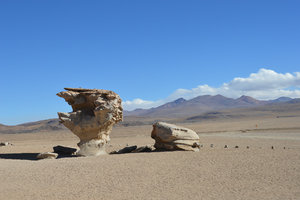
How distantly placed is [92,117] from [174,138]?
14.4ft

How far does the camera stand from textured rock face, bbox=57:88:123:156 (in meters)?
15.4

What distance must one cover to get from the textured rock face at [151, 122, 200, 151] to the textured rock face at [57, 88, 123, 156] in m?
2.40

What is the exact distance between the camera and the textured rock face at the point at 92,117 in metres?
15.4

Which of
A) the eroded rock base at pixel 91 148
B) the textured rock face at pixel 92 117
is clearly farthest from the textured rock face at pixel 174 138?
the eroded rock base at pixel 91 148

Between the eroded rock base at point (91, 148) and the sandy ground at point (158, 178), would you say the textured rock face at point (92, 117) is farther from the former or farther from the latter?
the sandy ground at point (158, 178)

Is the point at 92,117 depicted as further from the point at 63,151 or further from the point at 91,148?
the point at 63,151

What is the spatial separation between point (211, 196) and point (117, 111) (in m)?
8.76

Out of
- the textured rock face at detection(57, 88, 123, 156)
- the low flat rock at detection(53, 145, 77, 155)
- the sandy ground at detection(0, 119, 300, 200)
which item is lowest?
the sandy ground at detection(0, 119, 300, 200)

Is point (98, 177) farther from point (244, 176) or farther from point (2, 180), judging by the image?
point (244, 176)

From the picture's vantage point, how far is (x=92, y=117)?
1555cm

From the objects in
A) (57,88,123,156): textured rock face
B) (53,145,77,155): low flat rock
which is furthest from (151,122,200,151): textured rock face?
(53,145,77,155): low flat rock

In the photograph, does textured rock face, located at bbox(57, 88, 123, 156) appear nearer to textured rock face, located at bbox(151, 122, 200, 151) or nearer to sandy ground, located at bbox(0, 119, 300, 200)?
textured rock face, located at bbox(151, 122, 200, 151)

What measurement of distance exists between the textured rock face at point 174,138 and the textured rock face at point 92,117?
240 cm

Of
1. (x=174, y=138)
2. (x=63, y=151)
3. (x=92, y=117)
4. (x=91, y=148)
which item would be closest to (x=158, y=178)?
(x=174, y=138)
